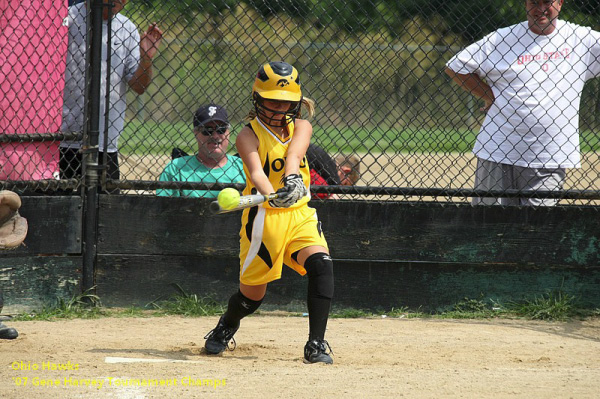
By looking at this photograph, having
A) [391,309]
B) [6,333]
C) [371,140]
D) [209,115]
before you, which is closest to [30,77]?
[209,115]

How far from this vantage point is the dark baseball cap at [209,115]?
592 cm

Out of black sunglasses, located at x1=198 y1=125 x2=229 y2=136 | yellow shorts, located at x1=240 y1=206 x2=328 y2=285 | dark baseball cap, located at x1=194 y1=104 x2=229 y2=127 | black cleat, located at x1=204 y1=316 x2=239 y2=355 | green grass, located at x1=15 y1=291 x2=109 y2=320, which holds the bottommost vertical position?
green grass, located at x1=15 y1=291 x2=109 y2=320

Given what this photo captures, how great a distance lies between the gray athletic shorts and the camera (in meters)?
5.79

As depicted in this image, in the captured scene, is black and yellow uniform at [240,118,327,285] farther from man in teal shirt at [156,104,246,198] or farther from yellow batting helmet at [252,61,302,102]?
man in teal shirt at [156,104,246,198]

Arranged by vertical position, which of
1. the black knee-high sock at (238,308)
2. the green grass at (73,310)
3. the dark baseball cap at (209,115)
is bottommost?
the green grass at (73,310)

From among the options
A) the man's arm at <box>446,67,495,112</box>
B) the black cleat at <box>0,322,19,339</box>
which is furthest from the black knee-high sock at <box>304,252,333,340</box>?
the man's arm at <box>446,67,495,112</box>

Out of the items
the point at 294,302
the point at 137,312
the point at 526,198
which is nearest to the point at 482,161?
the point at 526,198

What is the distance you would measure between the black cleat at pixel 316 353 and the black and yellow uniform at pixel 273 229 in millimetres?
401

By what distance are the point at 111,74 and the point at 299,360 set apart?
2.74 m

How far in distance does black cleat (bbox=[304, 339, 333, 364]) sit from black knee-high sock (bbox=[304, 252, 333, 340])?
36 millimetres

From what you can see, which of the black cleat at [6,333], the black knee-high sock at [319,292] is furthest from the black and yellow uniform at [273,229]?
the black cleat at [6,333]

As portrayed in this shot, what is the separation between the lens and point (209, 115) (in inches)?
235

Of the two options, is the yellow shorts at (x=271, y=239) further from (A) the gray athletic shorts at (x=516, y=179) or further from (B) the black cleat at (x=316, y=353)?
(A) the gray athletic shorts at (x=516, y=179)

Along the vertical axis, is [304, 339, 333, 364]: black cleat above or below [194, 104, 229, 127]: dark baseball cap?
below
